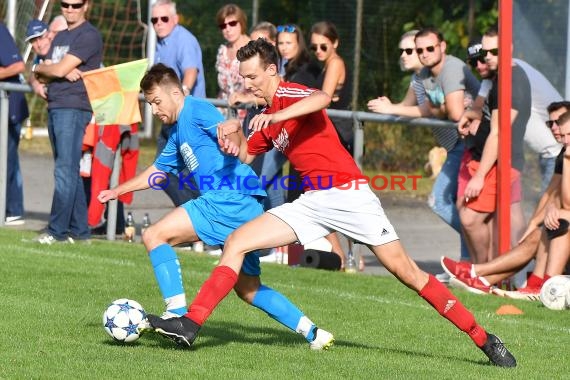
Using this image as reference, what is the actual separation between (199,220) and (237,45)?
17.1 feet

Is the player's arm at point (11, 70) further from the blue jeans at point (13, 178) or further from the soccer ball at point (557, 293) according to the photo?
the soccer ball at point (557, 293)

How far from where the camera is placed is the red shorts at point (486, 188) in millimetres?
11391

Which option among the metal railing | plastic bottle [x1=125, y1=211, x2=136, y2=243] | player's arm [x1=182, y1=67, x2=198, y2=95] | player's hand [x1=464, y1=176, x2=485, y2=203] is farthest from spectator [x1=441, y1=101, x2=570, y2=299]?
plastic bottle [x1=125, y1=211, x2=136, y2=243]

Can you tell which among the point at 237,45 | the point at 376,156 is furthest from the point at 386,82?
the point at 237,45

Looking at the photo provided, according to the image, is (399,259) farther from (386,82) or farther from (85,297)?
(386,82)

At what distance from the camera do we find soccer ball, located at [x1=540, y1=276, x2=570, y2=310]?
10.2 meters

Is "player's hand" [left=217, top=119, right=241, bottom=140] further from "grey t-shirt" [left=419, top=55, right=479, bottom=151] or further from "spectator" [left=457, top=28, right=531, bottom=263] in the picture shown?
"grey t-shirt" [left=419, top=55, right=479, bottom=151]

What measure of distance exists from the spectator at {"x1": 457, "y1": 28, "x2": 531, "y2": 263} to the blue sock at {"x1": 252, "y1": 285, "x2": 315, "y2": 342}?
11.9ft

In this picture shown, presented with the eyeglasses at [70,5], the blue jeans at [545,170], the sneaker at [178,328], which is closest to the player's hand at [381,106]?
the blue jeans at [545,170]

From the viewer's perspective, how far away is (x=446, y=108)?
38.0 ft

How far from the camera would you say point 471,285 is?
11.0 m

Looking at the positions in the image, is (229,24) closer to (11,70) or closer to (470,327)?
(11,70)

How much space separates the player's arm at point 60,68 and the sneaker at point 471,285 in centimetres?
418

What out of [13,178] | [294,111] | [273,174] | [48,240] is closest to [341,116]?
[273,174]
